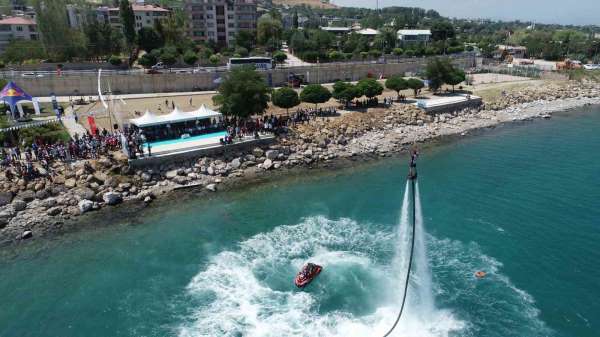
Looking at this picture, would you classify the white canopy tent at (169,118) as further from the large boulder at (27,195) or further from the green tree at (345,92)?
the green tree at (345,92)

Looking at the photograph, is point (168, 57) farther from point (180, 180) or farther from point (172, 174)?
point (180, 180)

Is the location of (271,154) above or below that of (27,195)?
above

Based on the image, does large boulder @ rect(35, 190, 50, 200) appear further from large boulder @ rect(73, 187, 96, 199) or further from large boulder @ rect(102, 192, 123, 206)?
large boulder @ rect(102, 192, 123, 206)

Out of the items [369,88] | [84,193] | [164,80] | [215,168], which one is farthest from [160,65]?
[84,193]

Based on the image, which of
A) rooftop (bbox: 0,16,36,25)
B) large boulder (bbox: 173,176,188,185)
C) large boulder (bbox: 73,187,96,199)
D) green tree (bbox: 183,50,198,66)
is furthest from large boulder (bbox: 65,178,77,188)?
rooftop (bbox: 0,16,36,25)

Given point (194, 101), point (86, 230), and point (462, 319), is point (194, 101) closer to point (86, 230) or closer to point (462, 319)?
point (86, 230)

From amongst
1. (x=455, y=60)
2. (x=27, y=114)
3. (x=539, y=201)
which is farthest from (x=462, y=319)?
(x=455, y=60)

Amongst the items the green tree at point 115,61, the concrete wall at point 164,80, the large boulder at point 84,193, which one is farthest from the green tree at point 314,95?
the green tree at point 115,61
